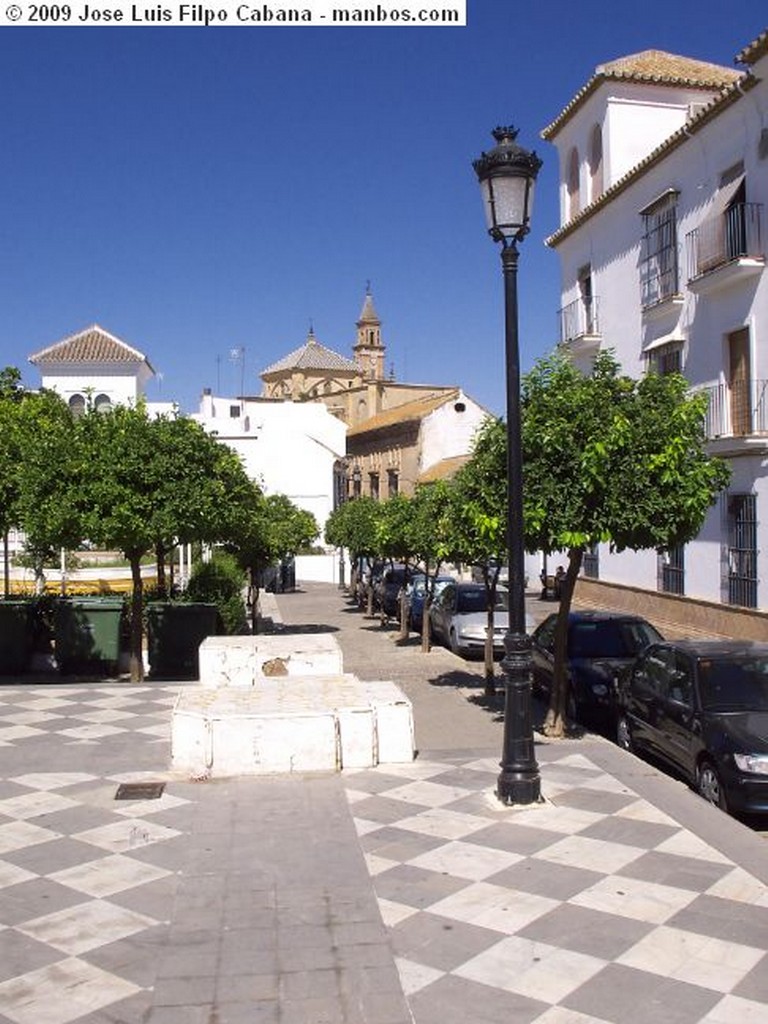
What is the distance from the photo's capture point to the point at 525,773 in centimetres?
728

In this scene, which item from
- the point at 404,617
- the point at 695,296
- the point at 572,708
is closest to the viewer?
the point at 572,708

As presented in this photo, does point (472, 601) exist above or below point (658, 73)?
below

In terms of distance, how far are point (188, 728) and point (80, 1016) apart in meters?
3.84

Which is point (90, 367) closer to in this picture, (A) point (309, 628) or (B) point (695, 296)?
(A) point (309, 628)

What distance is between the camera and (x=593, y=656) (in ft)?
40.8

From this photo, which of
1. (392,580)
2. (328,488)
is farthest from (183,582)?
(328,488)

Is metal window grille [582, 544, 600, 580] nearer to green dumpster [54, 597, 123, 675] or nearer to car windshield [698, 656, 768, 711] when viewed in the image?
green dumpster [54, 597, 123, 675]

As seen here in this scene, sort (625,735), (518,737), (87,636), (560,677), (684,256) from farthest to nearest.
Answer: (684,256) → (87,636) → (560,677) → (625,735) → (518,737)

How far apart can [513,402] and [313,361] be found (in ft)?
295

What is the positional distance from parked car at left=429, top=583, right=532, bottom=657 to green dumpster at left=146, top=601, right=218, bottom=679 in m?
5.19

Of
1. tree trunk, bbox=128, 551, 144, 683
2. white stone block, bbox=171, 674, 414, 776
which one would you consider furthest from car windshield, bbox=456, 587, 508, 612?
white stone block, bbox=171, 674, 414, 776

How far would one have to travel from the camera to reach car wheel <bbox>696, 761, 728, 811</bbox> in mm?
7603

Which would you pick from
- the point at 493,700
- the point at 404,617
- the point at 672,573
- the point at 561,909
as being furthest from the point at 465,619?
the point at 561,909

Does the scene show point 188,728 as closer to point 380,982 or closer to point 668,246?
point 380,982
